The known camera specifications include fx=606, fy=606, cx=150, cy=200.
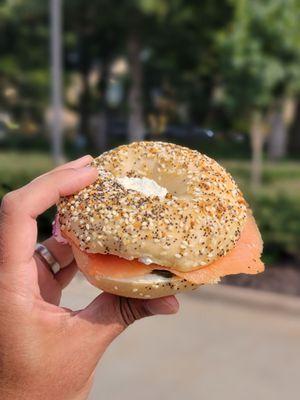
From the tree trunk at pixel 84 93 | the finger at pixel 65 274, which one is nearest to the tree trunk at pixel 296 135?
the tree trunk at pixel 84 93

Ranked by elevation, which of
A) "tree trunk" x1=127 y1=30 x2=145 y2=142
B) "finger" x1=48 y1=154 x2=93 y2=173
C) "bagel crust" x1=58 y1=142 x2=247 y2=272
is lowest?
"tree trunk" x1=127 y1=30 x2=145 y2=142

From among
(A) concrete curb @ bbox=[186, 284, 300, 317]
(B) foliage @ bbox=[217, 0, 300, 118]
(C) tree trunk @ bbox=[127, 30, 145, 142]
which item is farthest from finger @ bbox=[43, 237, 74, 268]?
(C) tree trunk @ bbox=[127, 30, 145, 142]

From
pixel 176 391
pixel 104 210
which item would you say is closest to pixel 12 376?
pixel 104 210

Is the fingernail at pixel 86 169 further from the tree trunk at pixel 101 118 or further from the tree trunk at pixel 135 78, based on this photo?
the tree trunk at pixel 101 118

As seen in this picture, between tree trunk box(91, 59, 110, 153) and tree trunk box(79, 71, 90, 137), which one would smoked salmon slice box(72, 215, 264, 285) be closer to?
tree trunk box(91, 59, 110, 153)

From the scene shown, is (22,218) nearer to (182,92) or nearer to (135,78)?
(135,78)

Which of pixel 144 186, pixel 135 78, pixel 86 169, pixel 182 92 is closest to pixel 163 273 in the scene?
pixel 144 186
